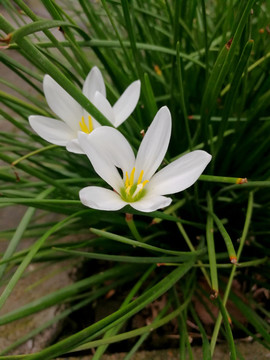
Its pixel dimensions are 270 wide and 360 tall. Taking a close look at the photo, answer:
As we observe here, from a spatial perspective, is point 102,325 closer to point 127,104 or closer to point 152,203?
point 152,203

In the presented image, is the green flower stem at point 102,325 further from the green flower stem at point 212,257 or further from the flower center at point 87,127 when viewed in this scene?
the flower center at point 87,127

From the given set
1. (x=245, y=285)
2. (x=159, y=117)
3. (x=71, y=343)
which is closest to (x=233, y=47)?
(x=159, y=117)

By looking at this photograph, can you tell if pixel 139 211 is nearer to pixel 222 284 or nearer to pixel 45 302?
pixel 45 302

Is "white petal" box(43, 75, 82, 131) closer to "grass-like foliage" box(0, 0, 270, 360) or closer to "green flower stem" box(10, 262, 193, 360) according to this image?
"grass-like foliage" box(0, 0, 270, 360)

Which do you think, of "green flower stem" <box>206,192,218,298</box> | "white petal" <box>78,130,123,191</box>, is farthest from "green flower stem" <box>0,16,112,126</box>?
"green flower stem" <box>206,192,218,298</box>

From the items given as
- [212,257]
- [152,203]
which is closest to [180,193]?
[212,257]
